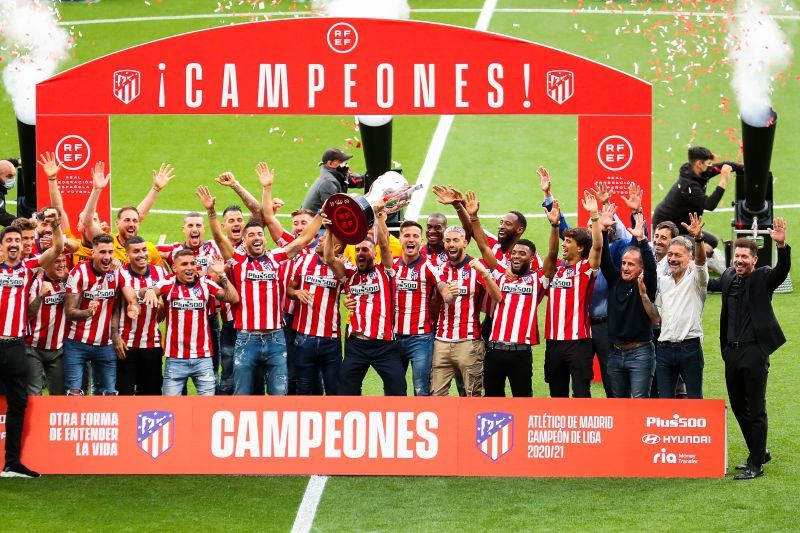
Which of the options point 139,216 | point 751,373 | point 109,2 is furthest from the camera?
point 109,2

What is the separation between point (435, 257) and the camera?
38.0 feet

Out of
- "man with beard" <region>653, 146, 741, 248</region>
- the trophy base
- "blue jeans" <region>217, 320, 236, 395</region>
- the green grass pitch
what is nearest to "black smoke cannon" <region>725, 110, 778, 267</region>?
"man with beard" <region>653, 146, 741, 248</region>

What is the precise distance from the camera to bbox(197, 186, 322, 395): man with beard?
11227 mm

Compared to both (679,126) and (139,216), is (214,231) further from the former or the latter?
(679,126)

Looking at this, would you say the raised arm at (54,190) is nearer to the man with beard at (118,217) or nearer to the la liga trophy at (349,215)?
the man with beard at (118,217)

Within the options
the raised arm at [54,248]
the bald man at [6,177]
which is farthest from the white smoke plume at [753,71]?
the raised arm at [54,248]

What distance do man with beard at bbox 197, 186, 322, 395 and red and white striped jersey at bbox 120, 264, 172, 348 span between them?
620mm

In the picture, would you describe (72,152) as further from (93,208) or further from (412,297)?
(412,297)

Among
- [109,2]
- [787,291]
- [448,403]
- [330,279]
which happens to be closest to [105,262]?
[330,279]

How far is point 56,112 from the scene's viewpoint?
12.6 metres

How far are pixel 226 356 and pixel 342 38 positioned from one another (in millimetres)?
2918

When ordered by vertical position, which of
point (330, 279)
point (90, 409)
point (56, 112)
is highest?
point (56, 112)

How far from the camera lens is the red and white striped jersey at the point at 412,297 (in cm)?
1140

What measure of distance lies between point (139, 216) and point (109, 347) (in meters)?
1.30
